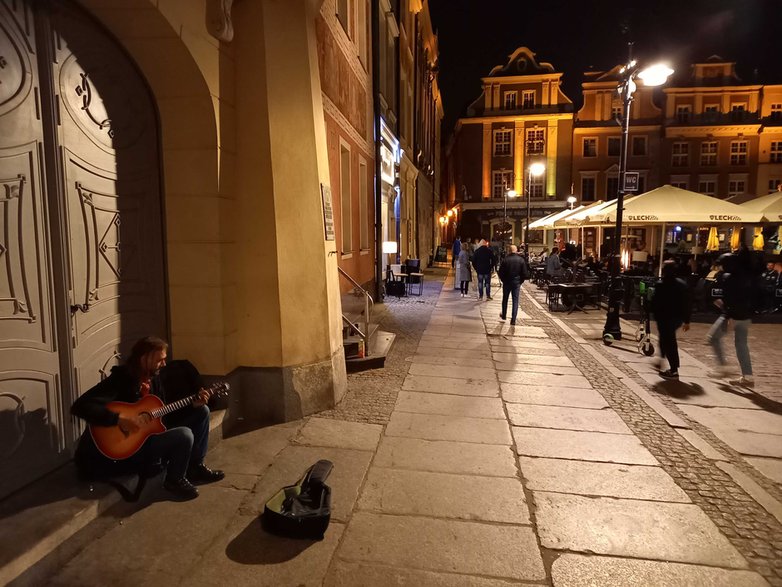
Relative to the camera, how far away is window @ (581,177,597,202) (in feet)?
132

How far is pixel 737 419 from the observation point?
5531 mm

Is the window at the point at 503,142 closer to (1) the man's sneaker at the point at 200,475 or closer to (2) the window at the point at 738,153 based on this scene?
(2) the window at the point at 738,153

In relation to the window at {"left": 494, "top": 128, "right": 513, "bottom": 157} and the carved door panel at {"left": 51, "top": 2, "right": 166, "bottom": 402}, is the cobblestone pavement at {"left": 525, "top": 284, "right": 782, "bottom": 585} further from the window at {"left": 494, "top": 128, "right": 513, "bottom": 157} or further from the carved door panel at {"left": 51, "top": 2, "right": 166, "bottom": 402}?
the window at {"left": 494, "top": 128, "right": 513, "bottom": 157}

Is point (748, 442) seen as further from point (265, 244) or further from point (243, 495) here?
point (265, 244)

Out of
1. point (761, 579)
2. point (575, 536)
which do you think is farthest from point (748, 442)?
point (575, 536)

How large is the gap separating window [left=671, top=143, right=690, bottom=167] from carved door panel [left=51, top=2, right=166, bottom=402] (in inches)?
1747

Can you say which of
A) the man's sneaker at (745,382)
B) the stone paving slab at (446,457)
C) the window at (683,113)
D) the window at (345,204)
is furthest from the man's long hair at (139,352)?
the window at (683,113)

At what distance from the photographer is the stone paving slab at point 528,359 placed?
7.92 meters

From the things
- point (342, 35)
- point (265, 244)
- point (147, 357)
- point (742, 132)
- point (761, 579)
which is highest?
point (742, 132)

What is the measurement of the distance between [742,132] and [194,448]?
48.2 metres

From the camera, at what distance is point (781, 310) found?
1264 centimetres

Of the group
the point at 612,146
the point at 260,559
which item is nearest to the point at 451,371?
the point at 260,559

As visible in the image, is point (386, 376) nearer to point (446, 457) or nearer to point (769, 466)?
point (446, 457)

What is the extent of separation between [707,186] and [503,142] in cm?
1692
